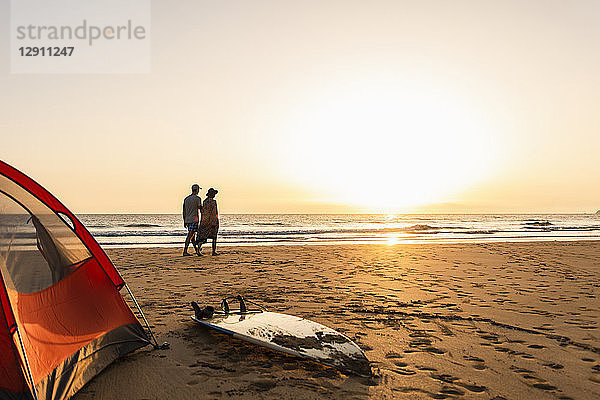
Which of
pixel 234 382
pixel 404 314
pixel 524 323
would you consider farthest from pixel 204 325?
pixel 524 323

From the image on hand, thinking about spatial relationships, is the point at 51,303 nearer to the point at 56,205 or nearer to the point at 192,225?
the point at 56,205

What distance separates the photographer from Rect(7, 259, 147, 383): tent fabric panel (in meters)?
3.52

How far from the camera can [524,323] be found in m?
5.65

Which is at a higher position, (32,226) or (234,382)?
(32,226)

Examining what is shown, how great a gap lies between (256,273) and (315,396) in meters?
7.06

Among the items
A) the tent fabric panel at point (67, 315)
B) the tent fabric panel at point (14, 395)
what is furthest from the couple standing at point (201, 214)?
the tent fabric panel at point (14, 395)

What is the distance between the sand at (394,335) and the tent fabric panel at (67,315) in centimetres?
39

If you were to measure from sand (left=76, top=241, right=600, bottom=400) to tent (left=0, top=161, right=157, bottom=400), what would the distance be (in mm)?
257

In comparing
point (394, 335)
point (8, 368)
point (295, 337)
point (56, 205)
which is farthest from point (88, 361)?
point (394, 335)

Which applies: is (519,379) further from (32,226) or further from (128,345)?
(32,226)

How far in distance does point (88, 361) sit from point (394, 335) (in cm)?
327

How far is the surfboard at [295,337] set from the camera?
13.1ft

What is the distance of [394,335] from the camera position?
514 centimetres

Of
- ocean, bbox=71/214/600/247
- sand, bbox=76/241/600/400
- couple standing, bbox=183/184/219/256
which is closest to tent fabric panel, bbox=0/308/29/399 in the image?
sand, bbox=76/241/600/400
